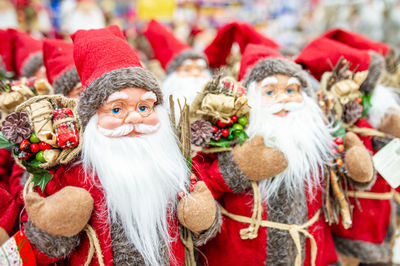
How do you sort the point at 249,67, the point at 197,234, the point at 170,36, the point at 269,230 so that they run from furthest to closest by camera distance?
the point at 170,36 < the point at 249,67 < the point at 269,230 < the point at 197,234

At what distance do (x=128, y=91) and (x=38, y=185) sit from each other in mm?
362

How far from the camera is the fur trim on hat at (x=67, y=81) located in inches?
46.0

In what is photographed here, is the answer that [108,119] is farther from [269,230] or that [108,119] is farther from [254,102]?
[269,230]

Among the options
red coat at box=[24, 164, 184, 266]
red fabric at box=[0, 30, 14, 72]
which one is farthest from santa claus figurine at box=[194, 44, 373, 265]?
red fabric at box=[0, 30, 14, 72]

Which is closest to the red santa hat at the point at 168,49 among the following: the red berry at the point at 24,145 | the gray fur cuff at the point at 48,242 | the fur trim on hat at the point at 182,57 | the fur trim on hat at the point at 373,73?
the fur trim on hat at the point at 182,57

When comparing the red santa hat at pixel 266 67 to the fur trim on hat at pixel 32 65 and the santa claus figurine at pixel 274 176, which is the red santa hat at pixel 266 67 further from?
the fur trim on hat at pixel 32 65

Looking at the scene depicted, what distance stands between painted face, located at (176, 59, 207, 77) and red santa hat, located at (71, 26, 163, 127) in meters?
0.75

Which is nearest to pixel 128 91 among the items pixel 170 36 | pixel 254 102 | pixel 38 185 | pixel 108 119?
pixel 108 119

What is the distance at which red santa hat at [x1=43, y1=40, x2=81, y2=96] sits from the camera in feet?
3.84

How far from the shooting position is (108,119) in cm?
87

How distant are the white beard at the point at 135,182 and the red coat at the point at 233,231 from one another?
18 centimetres

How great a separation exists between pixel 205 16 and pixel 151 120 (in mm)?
3292

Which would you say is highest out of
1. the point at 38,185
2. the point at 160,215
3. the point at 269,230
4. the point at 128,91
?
the point at 128,91

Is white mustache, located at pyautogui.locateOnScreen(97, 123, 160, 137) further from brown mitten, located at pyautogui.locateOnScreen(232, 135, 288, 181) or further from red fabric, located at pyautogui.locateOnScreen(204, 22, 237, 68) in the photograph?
red fabric, located at pyautogui.locateOnScreen(204, 22, 237, 68)
